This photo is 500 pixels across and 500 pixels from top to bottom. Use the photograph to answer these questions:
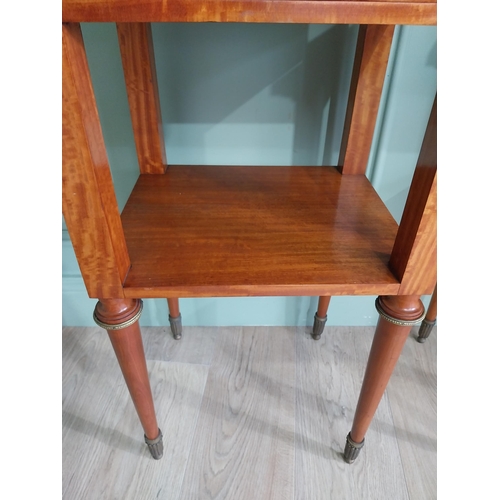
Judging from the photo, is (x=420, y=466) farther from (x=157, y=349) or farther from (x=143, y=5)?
(x=143, y=5)

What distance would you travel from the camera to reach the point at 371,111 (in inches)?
26.9

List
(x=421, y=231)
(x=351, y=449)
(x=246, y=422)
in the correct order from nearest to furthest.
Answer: (x=421, y=231), (x=351, y=449), (x=246, y=422)

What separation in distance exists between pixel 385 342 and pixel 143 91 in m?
0.53

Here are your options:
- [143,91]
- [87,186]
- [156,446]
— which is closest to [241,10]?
[87,186]

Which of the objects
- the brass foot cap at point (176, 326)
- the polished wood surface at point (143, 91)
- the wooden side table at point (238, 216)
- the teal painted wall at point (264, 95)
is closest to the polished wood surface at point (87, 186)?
the wooden side table at point (238, 216)

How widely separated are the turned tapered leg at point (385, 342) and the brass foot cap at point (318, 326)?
1.04 ft

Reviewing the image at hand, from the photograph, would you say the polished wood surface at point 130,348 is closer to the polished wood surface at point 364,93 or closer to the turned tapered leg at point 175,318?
the turned tapered leg at point 175,318

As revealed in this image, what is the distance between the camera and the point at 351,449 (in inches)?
29.8

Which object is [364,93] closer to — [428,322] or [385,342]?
[385,342]

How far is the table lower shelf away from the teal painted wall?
96 mm

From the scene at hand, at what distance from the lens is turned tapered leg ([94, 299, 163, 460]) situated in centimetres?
54

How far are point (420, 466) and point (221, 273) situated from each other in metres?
0.58

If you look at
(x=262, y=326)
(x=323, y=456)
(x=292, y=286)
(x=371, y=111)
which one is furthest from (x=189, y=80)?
(x=323, y=456)

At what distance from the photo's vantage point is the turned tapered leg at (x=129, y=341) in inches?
21.3
